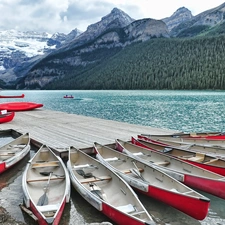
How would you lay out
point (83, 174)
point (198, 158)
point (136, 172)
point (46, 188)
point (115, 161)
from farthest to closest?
point (115, 161)
point (198, 158)
point (83, 174)
point (136, 172)
point (46, 188)

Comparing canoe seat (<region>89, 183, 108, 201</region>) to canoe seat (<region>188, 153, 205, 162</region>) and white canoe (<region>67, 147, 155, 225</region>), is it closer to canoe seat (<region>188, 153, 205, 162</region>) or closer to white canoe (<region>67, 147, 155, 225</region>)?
white canoe (<region>67, 147, 155, 225</region>)

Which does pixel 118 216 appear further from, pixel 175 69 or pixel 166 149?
pixel 175 69

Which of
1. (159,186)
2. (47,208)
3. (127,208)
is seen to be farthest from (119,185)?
(47,208)

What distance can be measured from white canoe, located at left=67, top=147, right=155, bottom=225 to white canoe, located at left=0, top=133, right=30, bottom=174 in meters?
2.01

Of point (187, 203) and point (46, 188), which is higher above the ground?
point (187, 203)

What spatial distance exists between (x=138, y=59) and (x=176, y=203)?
194 m

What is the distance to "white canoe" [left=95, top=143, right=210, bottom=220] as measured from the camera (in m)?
5.60

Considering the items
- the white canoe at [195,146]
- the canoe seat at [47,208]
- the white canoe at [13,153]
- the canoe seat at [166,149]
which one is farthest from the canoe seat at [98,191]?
the white canoe at [195,146]

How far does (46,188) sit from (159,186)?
284cm

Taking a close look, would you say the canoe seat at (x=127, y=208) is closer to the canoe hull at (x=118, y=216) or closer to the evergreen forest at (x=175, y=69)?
the canoe hull at (x=118, y=216)

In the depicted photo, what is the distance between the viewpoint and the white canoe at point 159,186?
560cm

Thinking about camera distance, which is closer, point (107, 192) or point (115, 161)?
point (107, 192)

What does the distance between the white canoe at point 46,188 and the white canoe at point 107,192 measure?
42 centimetres

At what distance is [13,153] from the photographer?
10445mm
